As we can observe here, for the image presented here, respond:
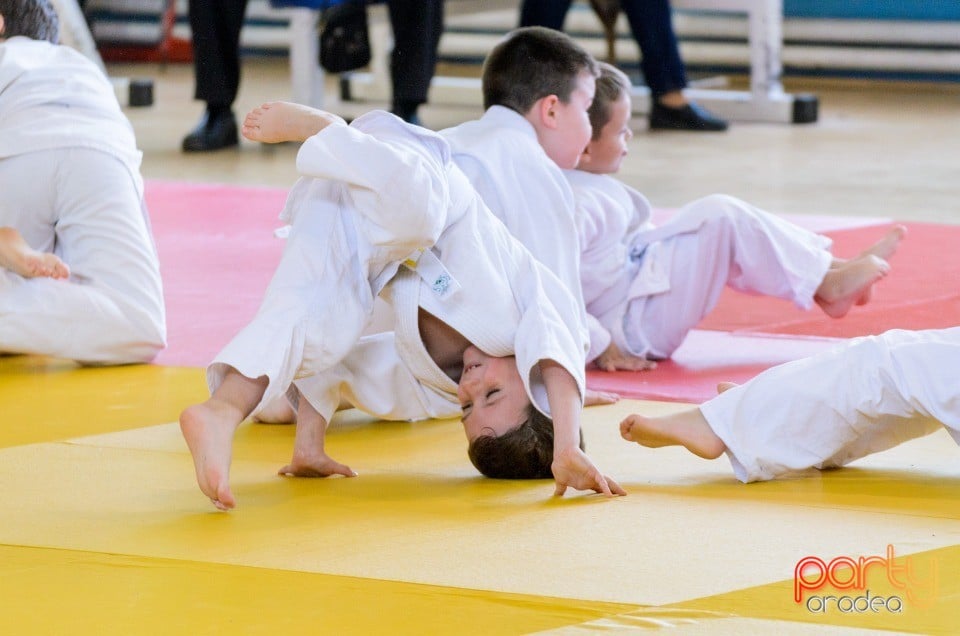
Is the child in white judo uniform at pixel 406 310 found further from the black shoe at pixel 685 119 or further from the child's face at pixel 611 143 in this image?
the black shoe at pixel 685 119

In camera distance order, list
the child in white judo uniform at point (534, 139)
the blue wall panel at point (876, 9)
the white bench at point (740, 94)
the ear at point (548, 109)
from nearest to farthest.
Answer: the child in white judo uniform at point (534, 139) → the ear at point (548, 109) → the white bench at point (740, 94) → the blue wall panel at point (876, 9)

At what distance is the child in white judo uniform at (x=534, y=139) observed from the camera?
2348 millimetres

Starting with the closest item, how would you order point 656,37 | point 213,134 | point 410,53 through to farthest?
point 410,53 → point 213,134 → point 656,37

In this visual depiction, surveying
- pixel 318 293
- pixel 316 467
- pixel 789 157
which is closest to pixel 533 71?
pixel 318 293

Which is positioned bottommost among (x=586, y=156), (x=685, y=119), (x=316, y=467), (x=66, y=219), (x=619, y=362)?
(x=685, y=119)

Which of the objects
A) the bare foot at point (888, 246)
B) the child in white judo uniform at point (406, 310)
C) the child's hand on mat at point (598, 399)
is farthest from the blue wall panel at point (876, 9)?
the child in white judo uniform at point (406, 310)

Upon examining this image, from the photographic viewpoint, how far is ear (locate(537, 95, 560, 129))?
8.05 feet

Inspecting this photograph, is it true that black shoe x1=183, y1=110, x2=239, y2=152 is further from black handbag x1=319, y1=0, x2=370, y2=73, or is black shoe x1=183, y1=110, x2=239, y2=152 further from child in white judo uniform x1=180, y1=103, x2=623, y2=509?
child in white judo uniform x1=180, y1=103, x2=623, y2=509

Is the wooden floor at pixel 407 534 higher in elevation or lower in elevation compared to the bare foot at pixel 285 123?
lower

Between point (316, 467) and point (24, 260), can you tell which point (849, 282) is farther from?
point (24, 260)

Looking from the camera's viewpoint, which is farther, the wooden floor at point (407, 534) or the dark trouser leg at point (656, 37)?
the dark trouser leg at point (656, 37)

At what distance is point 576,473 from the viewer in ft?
6.00

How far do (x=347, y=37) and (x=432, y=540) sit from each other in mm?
4208

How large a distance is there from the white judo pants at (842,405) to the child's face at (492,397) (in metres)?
0.23
